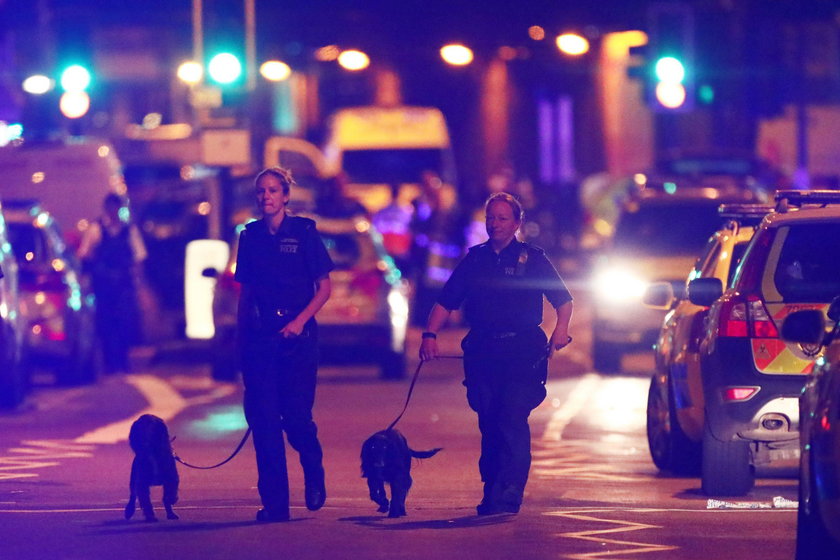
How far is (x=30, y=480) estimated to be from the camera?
42.8 ft

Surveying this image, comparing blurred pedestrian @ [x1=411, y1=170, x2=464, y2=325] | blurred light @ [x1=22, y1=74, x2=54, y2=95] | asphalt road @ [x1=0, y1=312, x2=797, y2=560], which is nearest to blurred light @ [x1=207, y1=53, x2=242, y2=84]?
blurred pedestrian @ [x1=411, y1=170, x2=464, y2=325]

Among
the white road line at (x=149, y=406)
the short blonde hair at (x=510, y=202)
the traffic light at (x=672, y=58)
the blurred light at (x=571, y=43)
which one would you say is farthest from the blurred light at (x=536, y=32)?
the short blonde hair at (x=510, y=202)

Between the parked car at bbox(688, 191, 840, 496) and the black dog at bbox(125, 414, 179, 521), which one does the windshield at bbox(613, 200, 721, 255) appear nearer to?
the parked car at bbox(688, 191, 840, 496)

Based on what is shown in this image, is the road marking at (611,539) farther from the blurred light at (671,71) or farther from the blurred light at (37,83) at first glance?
the blurred light at (37,83)

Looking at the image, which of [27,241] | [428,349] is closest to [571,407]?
[27,241]

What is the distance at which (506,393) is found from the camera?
11.4m

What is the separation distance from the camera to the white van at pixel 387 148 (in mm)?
42812

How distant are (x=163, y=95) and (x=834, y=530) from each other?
53.6m

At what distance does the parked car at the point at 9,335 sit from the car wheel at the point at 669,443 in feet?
19.0

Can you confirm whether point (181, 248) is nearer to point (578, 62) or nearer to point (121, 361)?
point (121, 361)

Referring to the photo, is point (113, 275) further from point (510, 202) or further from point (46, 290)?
point (510, 202)

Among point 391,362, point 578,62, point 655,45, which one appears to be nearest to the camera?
point 391,362

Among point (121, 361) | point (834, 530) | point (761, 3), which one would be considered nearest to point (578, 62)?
point (761, 3)

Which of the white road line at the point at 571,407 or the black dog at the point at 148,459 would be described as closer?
the black dog at the point at 148,459
